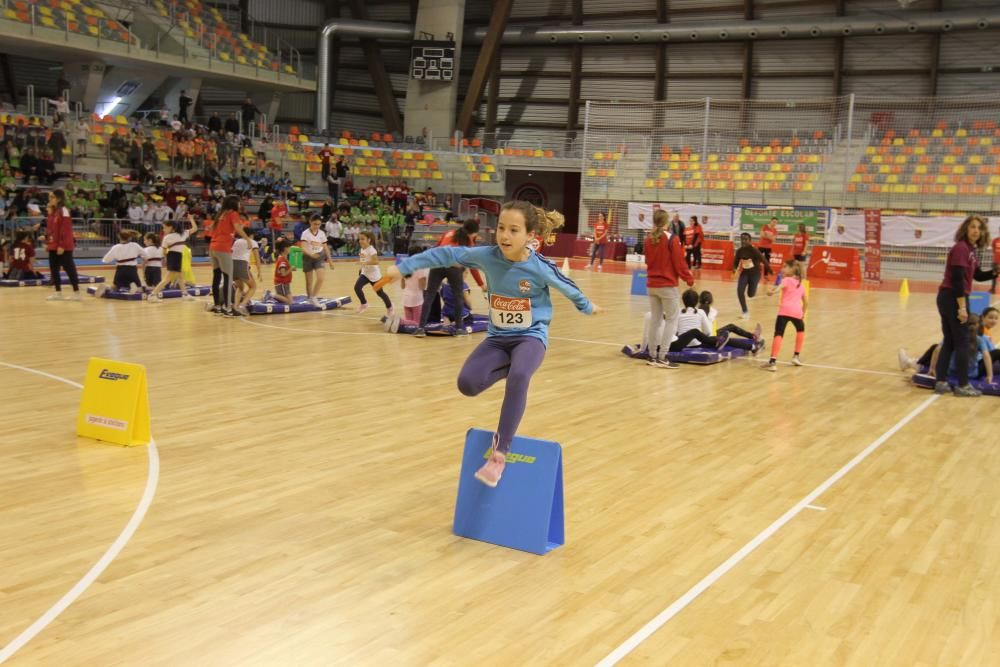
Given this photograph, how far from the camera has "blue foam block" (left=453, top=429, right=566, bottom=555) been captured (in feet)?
16.1

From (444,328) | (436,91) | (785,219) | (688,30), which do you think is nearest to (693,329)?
(444,328)

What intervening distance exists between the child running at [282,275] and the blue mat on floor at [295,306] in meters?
0.13

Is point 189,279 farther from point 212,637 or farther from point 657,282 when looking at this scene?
point 212,637

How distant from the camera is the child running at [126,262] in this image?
16.1 m

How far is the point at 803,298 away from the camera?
11.1m

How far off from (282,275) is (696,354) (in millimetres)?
6744

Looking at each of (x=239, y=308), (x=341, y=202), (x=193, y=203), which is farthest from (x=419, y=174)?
(x=239, y=308)

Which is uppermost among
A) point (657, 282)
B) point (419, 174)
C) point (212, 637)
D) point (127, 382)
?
point (419, 174)

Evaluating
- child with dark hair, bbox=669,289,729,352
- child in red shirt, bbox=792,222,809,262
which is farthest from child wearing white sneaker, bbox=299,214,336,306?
child in red shirt, bbox=792,222,809,262

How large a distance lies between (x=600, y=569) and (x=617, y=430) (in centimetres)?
315

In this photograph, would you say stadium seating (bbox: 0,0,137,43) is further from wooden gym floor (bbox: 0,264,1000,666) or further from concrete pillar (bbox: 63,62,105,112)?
wooden gym floor (bbox: 0,264,1000,666)

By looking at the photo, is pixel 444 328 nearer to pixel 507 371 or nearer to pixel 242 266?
pixel 242 266

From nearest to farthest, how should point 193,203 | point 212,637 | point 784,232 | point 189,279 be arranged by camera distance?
point 212,637, point 189,279, point 193,203, point 784,232

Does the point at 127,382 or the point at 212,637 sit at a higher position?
the point at 127,382
